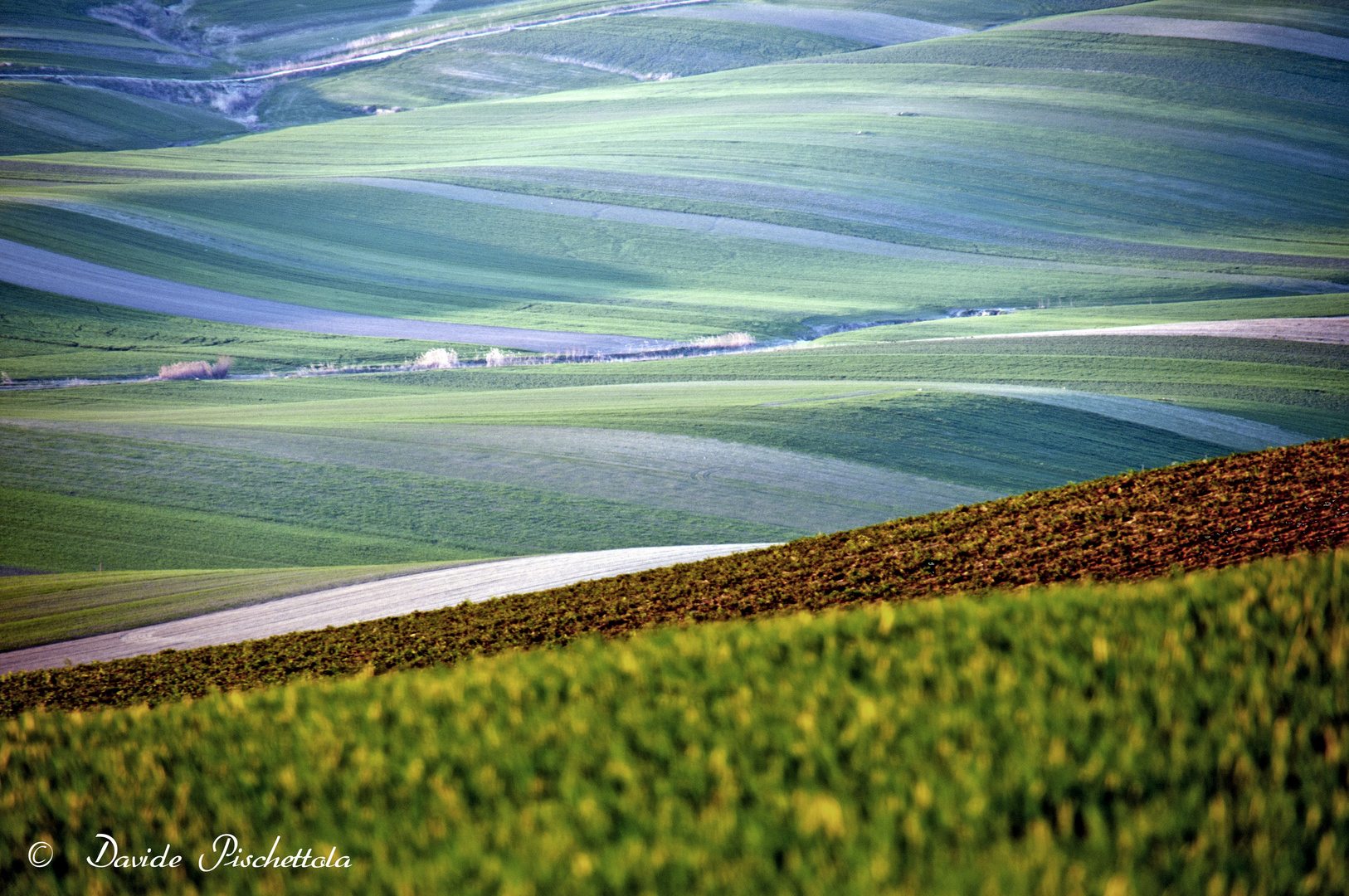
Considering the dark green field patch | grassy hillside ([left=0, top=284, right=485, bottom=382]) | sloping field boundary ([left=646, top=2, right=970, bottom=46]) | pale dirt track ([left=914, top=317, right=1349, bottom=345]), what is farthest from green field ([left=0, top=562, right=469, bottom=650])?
sloping field boundary ([left=646, top=2, right=970, bottom=46])

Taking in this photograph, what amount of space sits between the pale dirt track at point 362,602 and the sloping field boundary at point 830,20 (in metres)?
72.0

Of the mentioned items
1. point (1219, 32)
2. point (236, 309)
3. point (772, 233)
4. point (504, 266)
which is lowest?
point (236, 309)

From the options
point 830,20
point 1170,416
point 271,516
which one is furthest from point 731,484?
point 830,20

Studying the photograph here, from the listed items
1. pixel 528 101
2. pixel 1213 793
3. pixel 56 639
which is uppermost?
pixel 528 101

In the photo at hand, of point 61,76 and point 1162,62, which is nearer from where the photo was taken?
point 1162,62

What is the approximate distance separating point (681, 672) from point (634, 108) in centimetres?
6537

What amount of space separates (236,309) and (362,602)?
1066 inches

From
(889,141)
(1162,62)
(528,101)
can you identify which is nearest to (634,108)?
(528,101)

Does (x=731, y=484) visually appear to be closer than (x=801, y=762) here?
No

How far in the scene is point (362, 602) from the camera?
12.4 meters

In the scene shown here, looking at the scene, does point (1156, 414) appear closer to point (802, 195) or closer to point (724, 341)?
point (724, 341)

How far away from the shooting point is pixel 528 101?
7025cm

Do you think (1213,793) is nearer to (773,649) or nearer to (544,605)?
(773,649)

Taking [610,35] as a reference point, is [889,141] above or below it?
below
